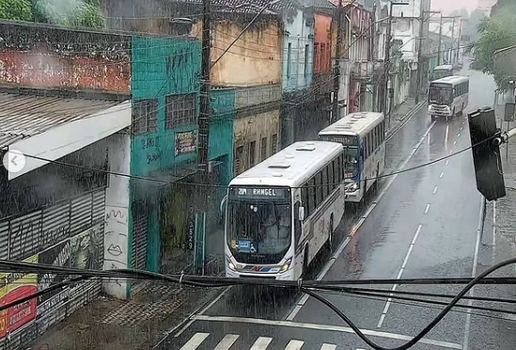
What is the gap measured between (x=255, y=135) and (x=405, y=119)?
2693 cm

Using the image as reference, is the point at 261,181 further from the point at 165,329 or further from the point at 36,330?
the point at 36,330

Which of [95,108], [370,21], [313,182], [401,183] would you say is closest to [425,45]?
[370,21]

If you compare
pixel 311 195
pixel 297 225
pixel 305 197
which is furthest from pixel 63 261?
pixel 311 195

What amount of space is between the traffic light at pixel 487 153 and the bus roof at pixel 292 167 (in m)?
6.38

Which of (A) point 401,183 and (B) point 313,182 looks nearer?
(B) point 313,182

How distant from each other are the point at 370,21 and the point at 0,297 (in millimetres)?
37421

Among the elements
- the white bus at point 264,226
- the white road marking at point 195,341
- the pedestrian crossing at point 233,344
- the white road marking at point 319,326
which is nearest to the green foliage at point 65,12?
the white bus at point 264,226

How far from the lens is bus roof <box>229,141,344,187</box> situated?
15367 mm

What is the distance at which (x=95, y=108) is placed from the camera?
14.2 meters

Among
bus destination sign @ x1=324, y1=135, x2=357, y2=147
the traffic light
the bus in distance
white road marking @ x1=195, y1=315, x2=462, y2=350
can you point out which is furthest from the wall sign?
the bus in distance

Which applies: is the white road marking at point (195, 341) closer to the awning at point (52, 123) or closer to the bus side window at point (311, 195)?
the awning at point (52, 123)

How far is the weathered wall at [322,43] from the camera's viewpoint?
3406cm

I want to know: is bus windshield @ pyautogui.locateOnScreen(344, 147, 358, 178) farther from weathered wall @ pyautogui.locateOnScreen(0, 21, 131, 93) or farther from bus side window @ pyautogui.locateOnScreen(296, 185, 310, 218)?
weathered wall @ pyautogui.locateOnScreen(0, 21, 131, 93)

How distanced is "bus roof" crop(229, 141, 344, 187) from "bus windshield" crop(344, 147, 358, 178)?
7.17 feet
